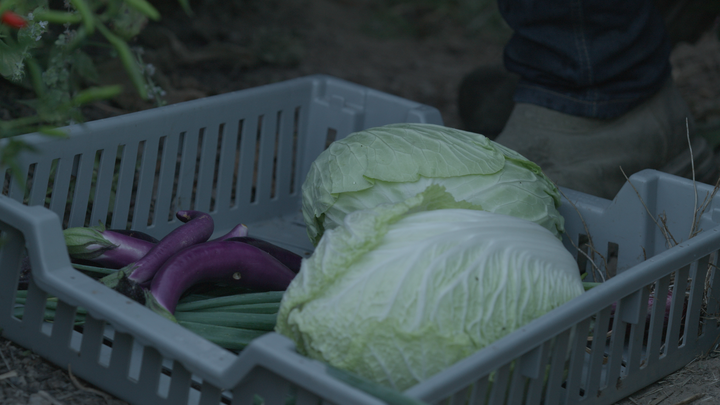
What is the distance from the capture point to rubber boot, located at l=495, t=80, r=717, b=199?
2.20 m

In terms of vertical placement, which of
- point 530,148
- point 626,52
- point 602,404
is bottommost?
point 602,404

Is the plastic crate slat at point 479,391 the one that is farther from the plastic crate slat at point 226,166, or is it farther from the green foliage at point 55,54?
the plastic crate slat at point 226,166

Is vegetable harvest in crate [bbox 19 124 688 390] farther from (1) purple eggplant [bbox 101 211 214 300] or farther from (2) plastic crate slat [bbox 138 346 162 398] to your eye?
(2) plastic crate slat [bbox 138 346 162 398]

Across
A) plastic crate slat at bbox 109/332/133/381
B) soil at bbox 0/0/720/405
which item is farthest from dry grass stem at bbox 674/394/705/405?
plastic crate slat at bbox 109/332/133/381

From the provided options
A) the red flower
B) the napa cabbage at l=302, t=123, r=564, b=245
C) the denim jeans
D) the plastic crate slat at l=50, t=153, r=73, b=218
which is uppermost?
the red flower

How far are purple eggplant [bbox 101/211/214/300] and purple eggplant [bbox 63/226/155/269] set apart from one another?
0.05 meters

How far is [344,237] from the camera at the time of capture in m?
1.33

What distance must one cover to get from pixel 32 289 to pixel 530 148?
1.44m

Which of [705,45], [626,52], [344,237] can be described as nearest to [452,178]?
[344,237]

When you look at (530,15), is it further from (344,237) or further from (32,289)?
(32,289)

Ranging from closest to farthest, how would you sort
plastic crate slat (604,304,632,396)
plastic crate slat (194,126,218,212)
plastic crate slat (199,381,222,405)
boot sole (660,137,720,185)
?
plastic crate slat (199,381,222,405), plastic crate slat (604,304,632,396), plastic crate slat (194,126,218,212), boot sole (660,137,720,185)

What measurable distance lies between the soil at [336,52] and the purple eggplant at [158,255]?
90 cm

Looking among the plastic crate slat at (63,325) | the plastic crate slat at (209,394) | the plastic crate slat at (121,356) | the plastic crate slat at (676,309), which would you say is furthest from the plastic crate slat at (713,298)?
the plastic crate slat at (63,325)

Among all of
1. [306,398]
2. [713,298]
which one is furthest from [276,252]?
[713,298]
